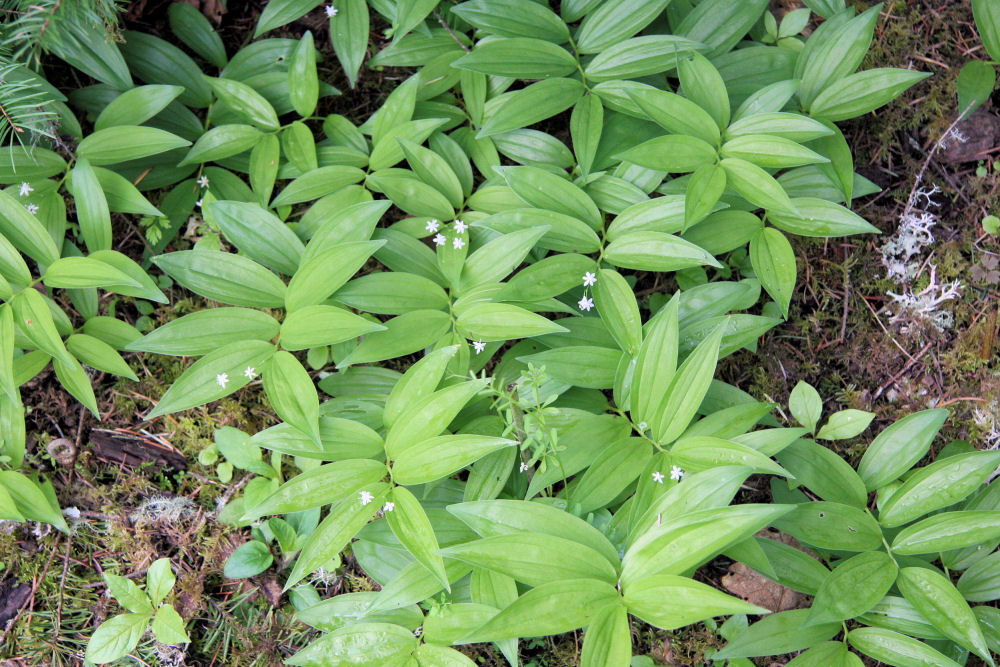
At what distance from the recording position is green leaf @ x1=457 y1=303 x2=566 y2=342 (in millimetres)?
2480

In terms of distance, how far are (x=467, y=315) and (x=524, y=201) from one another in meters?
0.63

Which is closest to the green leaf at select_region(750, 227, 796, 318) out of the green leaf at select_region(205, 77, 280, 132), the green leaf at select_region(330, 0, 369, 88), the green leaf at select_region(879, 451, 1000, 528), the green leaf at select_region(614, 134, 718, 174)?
the green leaf at select_region(614, 134, 718, 174)

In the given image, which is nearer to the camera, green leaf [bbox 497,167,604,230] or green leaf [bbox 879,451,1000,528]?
green leaf [bbox 879,451,1000,528]

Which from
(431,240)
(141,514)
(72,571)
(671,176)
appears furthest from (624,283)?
(72,571)

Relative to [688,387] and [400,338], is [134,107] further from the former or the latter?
[688,387]

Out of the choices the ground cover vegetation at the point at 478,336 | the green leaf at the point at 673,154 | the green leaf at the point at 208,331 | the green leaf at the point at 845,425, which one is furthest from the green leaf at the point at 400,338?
the green leaf at the point at 845,425

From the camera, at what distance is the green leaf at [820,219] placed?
2736 mm

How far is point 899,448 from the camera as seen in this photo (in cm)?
261

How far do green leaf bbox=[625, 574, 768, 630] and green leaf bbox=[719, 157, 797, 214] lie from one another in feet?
4.89

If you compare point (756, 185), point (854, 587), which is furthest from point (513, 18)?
point (854, 587)

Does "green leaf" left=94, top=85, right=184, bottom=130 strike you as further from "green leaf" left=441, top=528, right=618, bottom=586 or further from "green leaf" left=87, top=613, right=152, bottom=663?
"green leaf" left=441, top=528, right=618, bottom=586

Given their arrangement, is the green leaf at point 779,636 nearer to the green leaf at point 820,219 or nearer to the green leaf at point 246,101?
the green leaf at point 820,219

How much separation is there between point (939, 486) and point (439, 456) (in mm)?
A: 1848

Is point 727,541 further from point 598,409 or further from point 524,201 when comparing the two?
point 524,201
